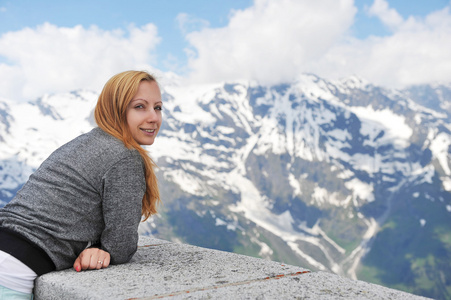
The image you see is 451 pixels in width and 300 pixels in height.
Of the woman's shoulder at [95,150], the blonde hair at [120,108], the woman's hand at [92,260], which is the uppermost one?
the blonde hair at [120,108]

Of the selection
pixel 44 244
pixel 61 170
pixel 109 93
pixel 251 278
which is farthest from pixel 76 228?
pixel 251 278

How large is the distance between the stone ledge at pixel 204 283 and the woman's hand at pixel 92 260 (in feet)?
0.29

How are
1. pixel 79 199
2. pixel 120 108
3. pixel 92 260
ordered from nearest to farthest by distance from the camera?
pixel 79 199 < pixel 92 260 < pixel 120 108

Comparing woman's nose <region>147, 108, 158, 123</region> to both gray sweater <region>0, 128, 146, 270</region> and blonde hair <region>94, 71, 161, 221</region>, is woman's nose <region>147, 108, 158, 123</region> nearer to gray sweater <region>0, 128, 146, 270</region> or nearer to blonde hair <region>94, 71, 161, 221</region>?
blonde hair <region>94, 71, 161, 221</region>

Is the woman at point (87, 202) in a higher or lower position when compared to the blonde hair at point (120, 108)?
lower

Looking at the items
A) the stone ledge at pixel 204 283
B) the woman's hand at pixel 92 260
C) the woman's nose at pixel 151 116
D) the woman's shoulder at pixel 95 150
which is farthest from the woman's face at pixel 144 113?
the stone ledge at pixel 204 283

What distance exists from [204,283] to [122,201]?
116cm

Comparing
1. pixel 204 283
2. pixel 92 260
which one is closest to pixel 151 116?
pixel 92 260

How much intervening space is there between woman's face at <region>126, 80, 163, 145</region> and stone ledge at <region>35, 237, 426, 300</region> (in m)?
1.41

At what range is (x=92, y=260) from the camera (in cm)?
438

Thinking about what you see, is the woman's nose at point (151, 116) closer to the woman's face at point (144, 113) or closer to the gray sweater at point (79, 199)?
the woman's face at point (144, 113)

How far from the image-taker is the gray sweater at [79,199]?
13.6 ft

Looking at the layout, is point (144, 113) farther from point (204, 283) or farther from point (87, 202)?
point (204, 283)

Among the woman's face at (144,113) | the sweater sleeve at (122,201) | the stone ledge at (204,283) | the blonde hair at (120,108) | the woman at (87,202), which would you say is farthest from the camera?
the woman's face at (144,113)
